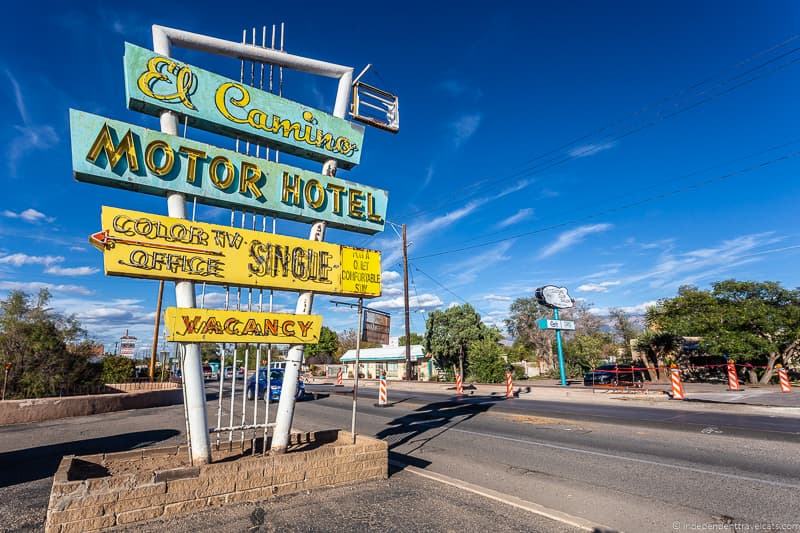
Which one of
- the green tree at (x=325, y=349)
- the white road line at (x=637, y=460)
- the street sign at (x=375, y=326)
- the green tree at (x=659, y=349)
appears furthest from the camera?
the green tree at (x=325, y=349)

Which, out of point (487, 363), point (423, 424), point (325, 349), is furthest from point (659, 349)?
point (325, 349)

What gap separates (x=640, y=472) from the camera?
23.7 ft

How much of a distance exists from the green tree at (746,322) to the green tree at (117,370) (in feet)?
113

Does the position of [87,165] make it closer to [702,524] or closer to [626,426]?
[702,524]

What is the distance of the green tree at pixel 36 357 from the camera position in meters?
16.5

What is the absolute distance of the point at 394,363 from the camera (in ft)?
170

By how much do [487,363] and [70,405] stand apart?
26.8m

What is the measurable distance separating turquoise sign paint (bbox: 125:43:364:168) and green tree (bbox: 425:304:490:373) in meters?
32.3

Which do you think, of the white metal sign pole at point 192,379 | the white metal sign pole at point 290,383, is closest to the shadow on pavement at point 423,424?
the white metal sign pole at point 290,383

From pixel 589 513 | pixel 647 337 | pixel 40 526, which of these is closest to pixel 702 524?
pixel 589 513

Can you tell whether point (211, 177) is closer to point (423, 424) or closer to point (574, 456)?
point (574, 456)

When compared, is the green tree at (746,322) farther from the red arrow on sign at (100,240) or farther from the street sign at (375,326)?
the red arrow on sign at (100,240)

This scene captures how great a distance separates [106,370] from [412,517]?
79.8ft

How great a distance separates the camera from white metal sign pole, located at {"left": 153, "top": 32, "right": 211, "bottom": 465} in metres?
5.80
